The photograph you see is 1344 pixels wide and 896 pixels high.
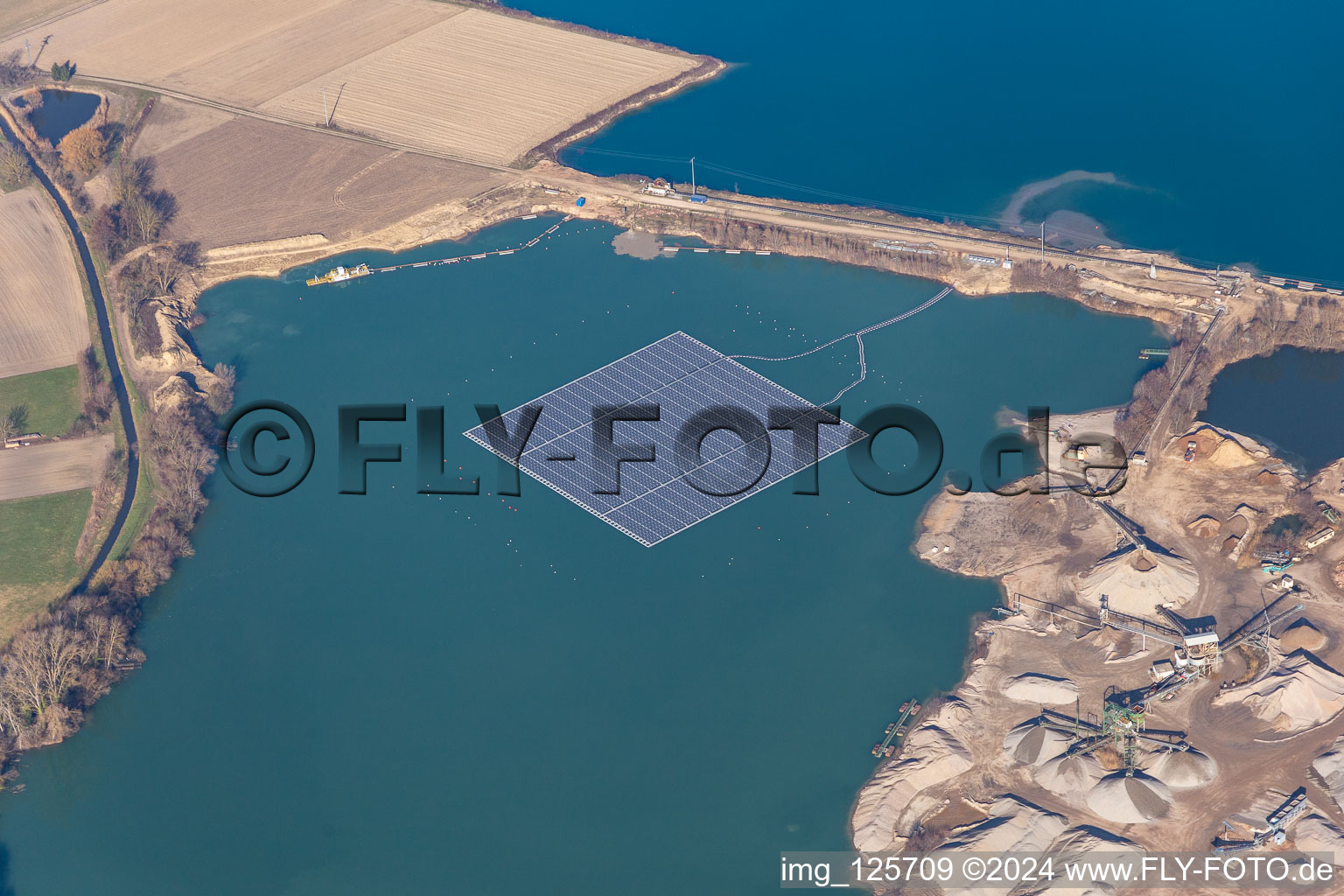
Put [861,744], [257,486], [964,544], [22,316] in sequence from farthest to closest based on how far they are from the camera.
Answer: [22,316], [257,486], [964,544], [861,744]

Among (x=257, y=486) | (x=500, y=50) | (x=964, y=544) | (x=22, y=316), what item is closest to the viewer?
(x=964, y=544)

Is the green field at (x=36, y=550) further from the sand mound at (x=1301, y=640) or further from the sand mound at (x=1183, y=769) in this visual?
the sand mound at (x=1301, y=640)

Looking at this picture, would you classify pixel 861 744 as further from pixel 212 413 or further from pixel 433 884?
pixel 212 413

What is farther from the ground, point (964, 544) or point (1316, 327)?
point (1316, 327)

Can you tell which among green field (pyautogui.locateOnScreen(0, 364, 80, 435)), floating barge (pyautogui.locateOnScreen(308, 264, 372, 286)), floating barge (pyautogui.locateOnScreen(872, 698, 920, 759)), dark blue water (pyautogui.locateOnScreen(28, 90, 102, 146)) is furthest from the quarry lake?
dark blue water (pyautogui.locateOnScreen(28, 90, 102, 146))

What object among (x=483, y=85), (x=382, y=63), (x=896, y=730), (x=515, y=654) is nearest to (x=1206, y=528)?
(x=896, y=730)

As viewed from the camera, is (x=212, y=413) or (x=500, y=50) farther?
(x=500, y=50)

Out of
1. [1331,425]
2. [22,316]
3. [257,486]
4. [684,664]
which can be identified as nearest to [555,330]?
[257,486]

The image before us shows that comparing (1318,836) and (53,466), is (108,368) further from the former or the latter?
(1318,836)
